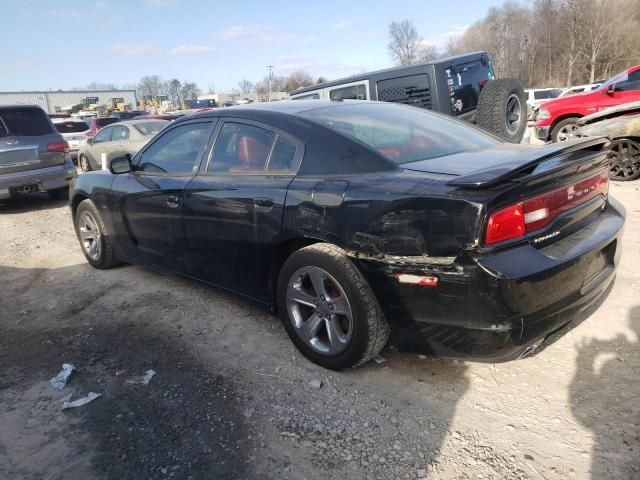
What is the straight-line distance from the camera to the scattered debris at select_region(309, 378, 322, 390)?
274cm

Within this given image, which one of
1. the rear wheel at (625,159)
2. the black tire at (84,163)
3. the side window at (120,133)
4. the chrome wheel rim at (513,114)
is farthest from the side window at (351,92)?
the black tire at (84,163)

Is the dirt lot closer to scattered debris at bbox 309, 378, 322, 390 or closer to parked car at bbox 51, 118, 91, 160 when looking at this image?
scattered debris at bbox 309, 378, 322, 390

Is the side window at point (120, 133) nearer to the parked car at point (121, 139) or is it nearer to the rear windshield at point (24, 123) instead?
the parked car at point (121, 139)

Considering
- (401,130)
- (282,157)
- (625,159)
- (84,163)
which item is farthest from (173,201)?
(84,163)

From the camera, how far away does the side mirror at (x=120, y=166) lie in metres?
4.28

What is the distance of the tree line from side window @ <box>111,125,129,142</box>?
39.2 meters

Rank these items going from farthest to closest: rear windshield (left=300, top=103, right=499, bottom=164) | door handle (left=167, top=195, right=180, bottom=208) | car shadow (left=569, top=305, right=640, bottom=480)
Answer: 1. door handle (left=167, top=195, right=180, bottom=208)
2. rear windshield (left=300, top=103, right=499, bottom=164)
3. car shadow (left=569, top=305, right=640, bottom=480)

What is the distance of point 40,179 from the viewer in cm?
817

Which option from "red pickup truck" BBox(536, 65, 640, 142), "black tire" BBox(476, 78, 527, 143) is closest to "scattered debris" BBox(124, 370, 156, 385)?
"black tire" BBox(476, 78, 527, 143)

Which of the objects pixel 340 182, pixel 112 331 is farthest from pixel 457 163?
pixel 112 331

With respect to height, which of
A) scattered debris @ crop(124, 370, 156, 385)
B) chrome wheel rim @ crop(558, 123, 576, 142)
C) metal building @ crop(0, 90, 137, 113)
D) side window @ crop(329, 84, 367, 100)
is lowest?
scattered debris @ crop(124, 370, 156, 385)

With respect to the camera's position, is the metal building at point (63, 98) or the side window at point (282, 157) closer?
the side window at point (282, 157)

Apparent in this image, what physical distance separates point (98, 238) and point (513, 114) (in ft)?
17.0

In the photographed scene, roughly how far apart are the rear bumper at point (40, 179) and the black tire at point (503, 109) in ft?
22.9
